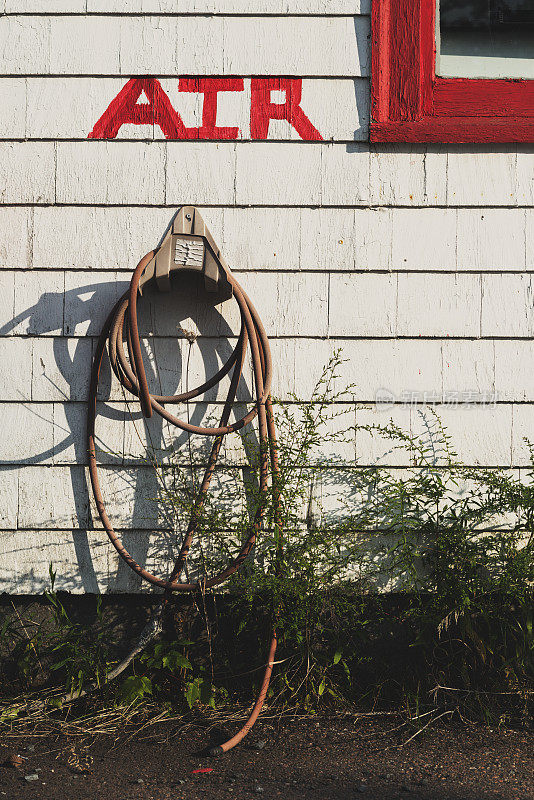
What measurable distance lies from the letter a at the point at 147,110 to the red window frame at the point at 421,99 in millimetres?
778

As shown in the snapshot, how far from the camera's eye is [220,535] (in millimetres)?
2377

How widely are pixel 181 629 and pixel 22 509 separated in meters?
0.79

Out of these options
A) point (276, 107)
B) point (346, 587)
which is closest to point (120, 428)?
point (346, 587)

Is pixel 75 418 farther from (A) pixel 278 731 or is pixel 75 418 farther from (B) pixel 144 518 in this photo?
(A) pixel 278 731

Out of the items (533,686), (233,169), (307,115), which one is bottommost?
(533,686)

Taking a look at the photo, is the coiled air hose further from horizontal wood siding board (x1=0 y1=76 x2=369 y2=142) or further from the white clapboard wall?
horizontal wood siding board (x1=0 y1=76 x2=369 y2=142)

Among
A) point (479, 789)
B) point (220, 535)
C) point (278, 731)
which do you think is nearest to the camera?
point (479, 789)

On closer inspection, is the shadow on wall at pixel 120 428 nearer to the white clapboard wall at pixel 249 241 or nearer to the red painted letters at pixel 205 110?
the white clapboard wall at pixel 249 241

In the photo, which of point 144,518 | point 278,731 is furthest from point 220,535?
point 278,731

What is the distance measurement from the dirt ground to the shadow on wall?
2.08 feet

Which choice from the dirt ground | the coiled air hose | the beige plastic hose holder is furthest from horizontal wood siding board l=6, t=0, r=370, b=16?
the dirt ground

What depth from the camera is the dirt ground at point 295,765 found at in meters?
1.87

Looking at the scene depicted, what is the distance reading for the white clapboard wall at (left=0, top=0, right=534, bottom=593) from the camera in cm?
255

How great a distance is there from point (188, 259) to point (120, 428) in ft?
2.37
